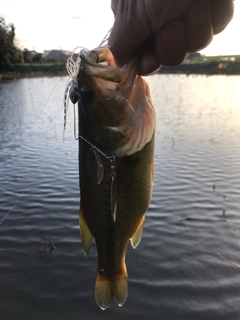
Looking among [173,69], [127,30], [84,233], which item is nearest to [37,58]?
[173,69]

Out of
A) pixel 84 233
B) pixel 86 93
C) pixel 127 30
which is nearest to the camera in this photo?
pixel 127 30

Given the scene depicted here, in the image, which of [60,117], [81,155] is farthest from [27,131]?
[81,155]

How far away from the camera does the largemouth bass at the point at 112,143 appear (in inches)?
85.0

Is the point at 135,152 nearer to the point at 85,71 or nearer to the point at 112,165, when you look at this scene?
the point at 112,165

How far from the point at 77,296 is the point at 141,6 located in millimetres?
4788

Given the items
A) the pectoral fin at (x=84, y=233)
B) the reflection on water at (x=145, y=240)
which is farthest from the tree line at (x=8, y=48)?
the pectoral fin at (x=84, y=233)

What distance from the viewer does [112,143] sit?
7.40 feet

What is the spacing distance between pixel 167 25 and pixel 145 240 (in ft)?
18.6

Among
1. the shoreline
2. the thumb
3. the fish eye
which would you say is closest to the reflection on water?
the fish eye

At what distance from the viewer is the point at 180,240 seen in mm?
6848

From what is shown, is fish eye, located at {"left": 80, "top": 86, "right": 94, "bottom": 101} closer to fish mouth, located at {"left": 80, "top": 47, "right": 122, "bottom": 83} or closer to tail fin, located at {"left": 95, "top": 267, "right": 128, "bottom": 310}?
fish mouth, located at {"left": 80, "top": 47, "right": 122, "bottom": 83}

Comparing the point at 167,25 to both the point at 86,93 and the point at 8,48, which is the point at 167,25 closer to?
the point at 86,93

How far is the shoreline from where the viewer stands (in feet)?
218

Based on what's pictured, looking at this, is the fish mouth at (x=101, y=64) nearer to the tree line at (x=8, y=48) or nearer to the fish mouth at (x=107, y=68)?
the fish mouth at (x=107, y=68)
